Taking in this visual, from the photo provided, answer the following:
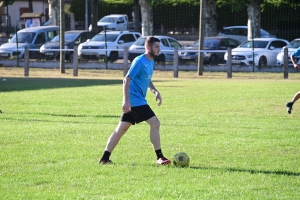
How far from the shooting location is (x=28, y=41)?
40.0 metres

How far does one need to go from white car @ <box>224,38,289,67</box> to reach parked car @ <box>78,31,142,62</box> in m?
6.72

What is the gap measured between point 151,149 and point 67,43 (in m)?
29.3

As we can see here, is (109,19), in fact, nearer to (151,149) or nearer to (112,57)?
(112,57)

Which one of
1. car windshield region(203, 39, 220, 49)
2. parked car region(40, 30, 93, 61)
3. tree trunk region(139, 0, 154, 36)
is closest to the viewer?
car windshield region(203, 39, 220, 49)

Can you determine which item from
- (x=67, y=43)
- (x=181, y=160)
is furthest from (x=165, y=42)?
(x=181, y=160)

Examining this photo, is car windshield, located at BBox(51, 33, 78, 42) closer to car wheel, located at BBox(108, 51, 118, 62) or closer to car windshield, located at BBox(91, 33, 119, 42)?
car windshield, located at BBox(91, 33, 119, 42)

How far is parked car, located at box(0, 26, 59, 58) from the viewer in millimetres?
39000

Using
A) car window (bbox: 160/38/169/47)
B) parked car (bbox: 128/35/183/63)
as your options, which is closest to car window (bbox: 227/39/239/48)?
parked car (bbox: 128/35/183/63)

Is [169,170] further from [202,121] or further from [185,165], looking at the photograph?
[202,121]

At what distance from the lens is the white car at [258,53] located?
34.3 meters

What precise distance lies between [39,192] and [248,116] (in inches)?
336

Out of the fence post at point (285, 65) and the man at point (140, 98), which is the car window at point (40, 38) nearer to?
the fence post at point (285, 65)

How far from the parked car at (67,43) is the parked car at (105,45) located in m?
0.94

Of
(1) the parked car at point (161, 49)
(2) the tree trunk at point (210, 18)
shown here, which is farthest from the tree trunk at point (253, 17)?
(1) the parked car at point (161, 49)
